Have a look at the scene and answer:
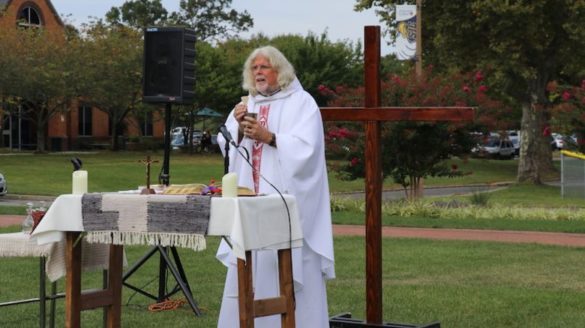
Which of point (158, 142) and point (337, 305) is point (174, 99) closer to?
point (337, 305)

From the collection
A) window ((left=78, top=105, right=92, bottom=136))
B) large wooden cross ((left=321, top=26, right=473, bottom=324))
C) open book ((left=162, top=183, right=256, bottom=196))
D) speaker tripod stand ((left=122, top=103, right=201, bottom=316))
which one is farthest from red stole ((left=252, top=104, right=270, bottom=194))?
window ((left=78, top=105, right=92, bottom=136))

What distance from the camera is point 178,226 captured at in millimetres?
5996

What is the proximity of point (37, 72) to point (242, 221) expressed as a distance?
145 feet

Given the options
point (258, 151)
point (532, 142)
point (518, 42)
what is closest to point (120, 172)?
point (532, 142)

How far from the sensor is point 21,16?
197 ft

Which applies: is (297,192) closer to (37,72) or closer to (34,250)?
(34,250)

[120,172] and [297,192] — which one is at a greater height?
[297,192]

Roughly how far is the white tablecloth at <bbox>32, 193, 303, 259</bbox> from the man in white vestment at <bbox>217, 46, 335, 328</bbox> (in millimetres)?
472

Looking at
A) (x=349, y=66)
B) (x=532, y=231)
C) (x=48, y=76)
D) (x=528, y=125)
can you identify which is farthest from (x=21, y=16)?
(x=532, y=231)

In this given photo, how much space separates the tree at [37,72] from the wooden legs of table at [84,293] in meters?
41.4

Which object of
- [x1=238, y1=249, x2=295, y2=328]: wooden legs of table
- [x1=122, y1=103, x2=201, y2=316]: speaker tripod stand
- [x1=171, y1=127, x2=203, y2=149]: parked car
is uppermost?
[x1=171, y1=127, x2=203, y2=149]: parked car

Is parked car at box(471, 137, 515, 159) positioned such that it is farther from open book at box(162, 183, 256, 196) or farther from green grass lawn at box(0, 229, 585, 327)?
open book at box(162, 183, 256, 196)

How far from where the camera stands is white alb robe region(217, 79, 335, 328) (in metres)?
6.71

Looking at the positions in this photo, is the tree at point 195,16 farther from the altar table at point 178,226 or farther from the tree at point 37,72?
the altar table at point 178,226
